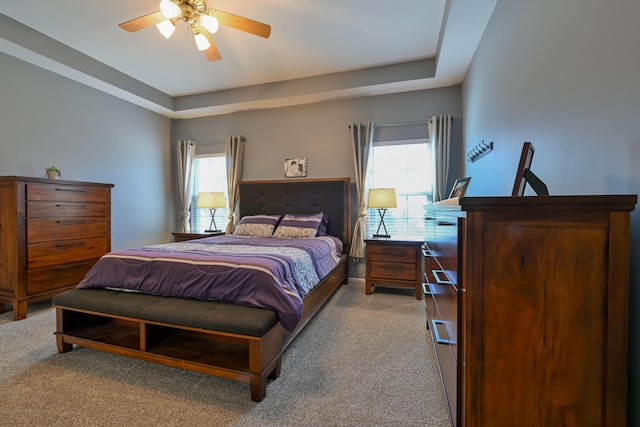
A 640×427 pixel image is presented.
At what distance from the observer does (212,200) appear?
167 inches

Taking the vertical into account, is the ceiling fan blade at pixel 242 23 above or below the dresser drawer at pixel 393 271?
above

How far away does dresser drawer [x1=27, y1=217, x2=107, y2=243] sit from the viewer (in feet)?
8.79

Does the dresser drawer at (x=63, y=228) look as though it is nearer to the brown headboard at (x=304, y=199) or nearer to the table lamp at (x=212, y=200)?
the table lamp at (x=212, y=200)

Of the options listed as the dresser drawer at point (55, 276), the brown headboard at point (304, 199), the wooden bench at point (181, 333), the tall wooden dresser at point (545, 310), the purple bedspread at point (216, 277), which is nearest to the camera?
the tall wooden dresser at point (545, 310)

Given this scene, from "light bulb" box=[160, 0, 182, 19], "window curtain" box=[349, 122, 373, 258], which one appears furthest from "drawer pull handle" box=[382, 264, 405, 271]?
"light bulb" box=[160, 0, 182, 19]

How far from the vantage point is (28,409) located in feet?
4.80

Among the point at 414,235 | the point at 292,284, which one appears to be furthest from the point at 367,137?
the point at 292,284

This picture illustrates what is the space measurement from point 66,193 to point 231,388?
2.84 meters

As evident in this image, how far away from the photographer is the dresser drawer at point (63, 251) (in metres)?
2.68

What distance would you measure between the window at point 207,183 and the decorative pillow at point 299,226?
1.53 m

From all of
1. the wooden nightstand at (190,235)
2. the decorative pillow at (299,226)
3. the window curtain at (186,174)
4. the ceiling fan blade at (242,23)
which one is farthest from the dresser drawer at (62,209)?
the ceiling fan blade at (242,23)

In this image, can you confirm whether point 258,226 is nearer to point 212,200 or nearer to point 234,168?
point 212,200

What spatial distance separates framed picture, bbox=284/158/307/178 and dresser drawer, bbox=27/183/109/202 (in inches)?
91.2

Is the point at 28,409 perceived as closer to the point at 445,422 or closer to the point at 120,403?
the point at 120,403
